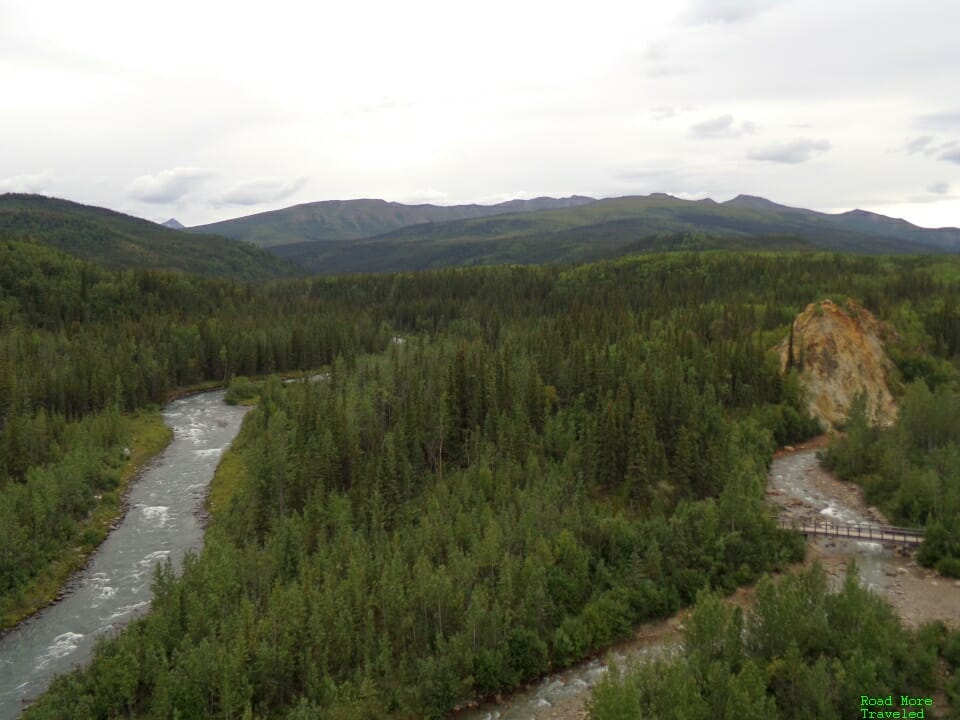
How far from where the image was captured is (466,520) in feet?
166

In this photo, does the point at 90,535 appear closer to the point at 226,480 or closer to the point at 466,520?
the point at 226,480

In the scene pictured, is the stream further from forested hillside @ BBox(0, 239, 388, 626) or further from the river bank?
forested hillside @ BBox(0, 239, 388, 626)

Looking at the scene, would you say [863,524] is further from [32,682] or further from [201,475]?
[201,475]

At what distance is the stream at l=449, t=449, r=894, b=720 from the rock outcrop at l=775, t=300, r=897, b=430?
16.4 m

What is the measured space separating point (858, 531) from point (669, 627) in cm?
2134

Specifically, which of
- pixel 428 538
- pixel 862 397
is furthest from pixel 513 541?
pixel 862 397

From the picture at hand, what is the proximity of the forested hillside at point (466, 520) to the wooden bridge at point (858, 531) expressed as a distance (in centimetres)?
414

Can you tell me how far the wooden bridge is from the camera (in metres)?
53.7

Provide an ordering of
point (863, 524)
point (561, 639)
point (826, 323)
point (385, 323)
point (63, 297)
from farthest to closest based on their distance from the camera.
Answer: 1. point (385, 323)
2. point (63, 297)
3. point (826, 323)
4. point (863, 524)
5. point (561, 639)

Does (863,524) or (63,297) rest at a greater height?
(63,297)

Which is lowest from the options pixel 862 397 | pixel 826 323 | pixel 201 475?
pixel 201 475

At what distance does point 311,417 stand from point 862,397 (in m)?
65.8

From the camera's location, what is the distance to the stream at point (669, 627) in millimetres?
37406

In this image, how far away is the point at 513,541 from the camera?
48.2 m
